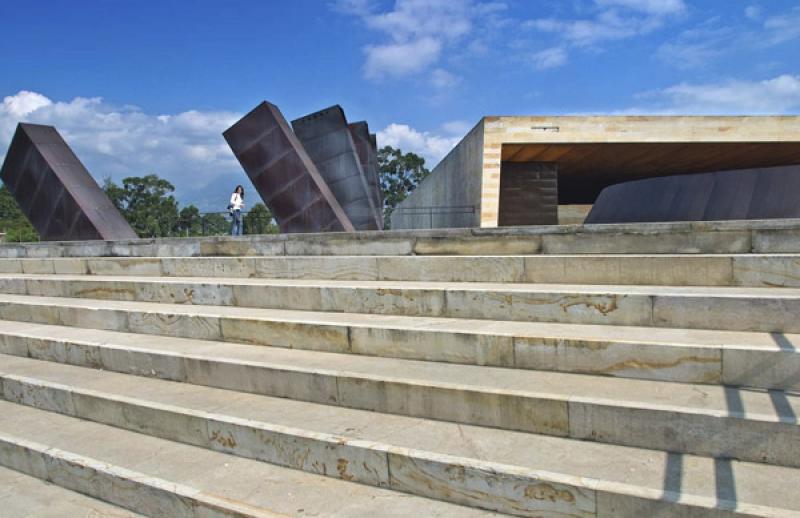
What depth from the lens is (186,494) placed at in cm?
332

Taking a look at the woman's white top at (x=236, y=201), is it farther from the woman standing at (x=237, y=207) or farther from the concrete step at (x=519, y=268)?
the concrete step at (x=519, y=268)

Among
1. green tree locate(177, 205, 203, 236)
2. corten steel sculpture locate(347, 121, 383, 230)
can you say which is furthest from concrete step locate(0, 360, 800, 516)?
corten steel sculpture locate(347, 121, 383, 230)

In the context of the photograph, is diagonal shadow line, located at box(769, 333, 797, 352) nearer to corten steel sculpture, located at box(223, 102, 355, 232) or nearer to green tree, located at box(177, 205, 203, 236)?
corten steel sculpture, located at box(223, 102, 355, 232)

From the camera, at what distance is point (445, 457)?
3.11 meters

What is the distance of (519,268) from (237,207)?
8598 millimetres

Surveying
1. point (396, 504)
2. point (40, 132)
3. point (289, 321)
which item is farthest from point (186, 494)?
point (40, 132)

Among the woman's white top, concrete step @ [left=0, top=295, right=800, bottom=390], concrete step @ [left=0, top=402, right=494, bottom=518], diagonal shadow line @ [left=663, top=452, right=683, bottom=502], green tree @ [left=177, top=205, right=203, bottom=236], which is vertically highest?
the woman's white top

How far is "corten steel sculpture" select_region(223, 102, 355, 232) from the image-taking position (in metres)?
11.6

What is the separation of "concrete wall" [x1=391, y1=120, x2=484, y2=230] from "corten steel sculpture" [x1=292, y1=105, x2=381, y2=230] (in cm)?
297

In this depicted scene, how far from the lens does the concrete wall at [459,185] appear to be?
52.4ft

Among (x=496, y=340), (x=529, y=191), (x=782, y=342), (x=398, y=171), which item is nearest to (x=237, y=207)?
(x=496, y=340)

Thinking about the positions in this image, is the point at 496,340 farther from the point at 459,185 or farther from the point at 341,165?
the point at 459,185

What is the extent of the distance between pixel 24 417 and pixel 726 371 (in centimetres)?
600

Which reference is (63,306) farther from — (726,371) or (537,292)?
(726,371)
